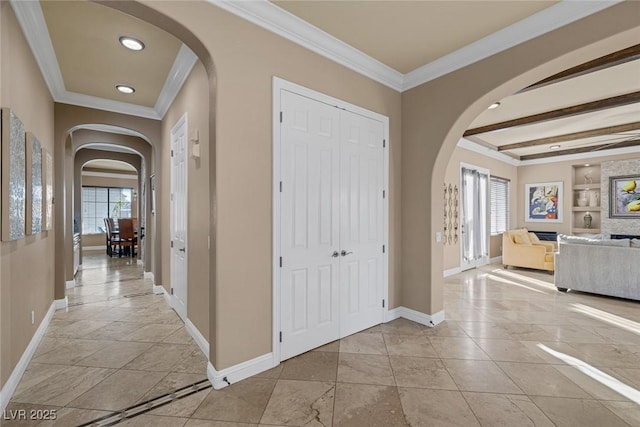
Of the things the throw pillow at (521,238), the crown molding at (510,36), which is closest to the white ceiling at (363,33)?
the crown molding at (510,36)

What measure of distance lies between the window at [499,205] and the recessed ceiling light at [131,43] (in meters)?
8.04

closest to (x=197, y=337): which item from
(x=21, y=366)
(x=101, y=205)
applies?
(x=21, y=366)

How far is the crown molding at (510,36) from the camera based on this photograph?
2.29 metres

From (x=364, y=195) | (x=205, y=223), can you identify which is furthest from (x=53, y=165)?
(x=364, y=195)

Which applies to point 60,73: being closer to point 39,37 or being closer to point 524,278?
point 39,37

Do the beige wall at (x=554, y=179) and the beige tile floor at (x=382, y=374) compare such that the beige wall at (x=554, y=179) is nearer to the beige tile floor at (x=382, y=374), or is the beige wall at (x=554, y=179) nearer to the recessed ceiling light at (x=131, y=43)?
the beige tile floor at (x=382, y=374)

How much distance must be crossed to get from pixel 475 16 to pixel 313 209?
2.21 meters

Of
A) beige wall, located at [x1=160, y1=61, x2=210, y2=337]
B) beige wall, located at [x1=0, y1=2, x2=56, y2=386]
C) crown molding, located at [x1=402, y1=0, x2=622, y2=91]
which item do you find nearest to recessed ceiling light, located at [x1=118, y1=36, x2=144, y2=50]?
beige wall, located at [x1=160, y1=61, x2=210, y2=337]

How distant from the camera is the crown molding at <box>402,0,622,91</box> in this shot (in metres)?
2.29

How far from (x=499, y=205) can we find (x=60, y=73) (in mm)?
9481

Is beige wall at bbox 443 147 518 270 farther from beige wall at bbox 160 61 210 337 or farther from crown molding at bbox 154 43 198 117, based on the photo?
crown molding at bbox 154 43 198 117

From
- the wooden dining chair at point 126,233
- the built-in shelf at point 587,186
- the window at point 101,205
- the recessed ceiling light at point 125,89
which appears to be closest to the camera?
the recessed ceiling light at point 125,89

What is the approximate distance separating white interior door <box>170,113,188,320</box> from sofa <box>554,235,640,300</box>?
238 inches

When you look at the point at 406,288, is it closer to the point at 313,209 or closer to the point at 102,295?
the point at 313,209
